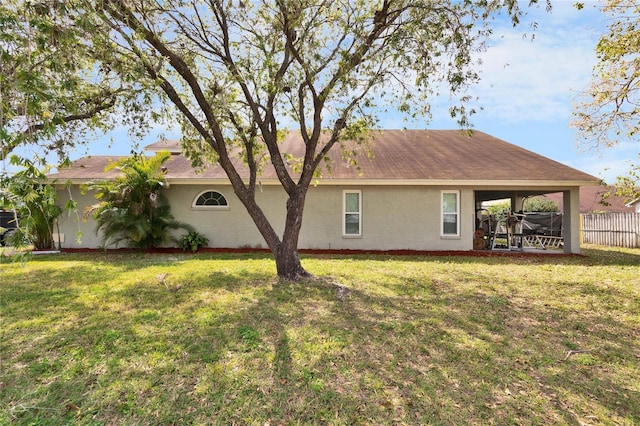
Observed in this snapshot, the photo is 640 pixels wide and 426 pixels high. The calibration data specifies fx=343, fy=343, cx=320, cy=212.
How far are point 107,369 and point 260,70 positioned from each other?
20.2 feet

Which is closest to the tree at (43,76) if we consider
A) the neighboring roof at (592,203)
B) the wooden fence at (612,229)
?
the wooden fence at (612,229)

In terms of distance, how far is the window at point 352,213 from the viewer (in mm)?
12195

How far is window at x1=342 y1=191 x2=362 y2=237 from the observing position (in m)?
12.2

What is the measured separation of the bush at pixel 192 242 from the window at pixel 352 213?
4986 mm

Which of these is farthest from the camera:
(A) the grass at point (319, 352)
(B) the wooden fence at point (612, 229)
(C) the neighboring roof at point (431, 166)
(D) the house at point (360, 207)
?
(B) the wooden fence at point (612, 229)

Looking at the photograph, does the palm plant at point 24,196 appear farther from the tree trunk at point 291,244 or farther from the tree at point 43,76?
the tree trunk at point 291,244

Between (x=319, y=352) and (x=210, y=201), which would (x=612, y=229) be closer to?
(x=210, y=201)

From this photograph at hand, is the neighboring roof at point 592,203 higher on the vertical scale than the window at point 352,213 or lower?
higher

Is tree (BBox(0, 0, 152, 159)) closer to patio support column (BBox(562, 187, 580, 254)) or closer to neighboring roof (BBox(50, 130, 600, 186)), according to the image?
neighboring roof (BBox(50, 130, 600, 186))

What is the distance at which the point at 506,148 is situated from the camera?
1443 centimetres

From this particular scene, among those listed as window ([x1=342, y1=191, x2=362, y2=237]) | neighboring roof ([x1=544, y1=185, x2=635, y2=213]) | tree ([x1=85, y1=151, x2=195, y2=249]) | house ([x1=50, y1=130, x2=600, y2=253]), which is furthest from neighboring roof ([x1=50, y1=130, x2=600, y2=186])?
neighboring roof ([x1=544, y1=185, x2=635, y2=213])

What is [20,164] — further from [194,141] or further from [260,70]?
[194,141]

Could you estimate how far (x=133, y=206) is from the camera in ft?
36.4

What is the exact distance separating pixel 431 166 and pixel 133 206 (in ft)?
33.7
